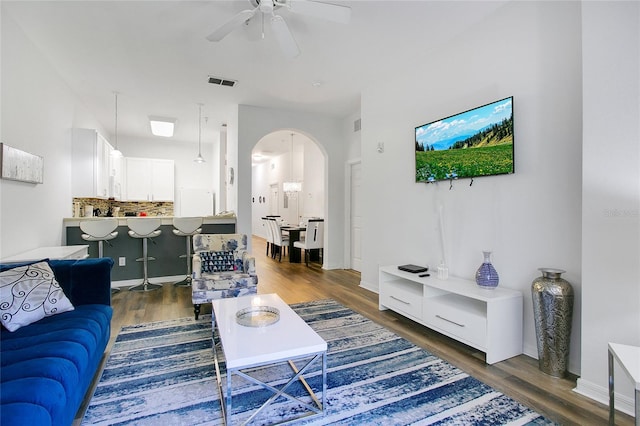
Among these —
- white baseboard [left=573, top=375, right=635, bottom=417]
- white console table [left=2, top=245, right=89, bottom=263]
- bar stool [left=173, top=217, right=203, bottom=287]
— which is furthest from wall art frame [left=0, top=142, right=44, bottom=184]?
white baseboard [left=573, top=375, right=635, bottom=417]

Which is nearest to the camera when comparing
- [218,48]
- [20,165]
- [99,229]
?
[20,165]

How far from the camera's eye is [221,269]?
3.70 metres

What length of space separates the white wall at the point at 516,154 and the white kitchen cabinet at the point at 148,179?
5.90m

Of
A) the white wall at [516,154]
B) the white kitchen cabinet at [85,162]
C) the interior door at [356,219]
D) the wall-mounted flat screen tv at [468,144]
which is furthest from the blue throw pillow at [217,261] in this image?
the interior door at [356,219]

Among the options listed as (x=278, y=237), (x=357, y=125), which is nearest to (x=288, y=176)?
(x=278, y=237)

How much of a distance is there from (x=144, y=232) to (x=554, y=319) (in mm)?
4689

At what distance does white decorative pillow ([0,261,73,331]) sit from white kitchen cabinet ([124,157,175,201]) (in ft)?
18.8

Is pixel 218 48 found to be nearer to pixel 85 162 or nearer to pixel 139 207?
pixel 85 162

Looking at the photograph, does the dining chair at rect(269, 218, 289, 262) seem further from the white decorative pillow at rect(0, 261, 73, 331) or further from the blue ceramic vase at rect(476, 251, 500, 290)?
the white decorative pillow at rect(0, 261, 73, 331)

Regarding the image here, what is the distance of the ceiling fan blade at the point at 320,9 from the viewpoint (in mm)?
2264

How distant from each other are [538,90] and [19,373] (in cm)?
360

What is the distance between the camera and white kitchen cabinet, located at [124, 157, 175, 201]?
7.35 meters

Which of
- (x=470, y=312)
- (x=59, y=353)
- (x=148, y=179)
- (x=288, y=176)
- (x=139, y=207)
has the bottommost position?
(x=470, y=312)

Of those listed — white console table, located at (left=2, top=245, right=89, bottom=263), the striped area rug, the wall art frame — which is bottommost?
the striped area rug
